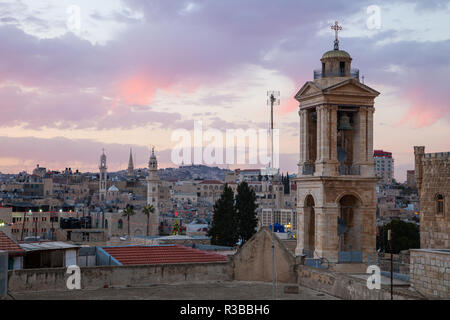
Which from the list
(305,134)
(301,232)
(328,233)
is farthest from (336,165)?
(301,232)

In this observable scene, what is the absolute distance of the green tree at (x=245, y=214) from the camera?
6569 centimetres

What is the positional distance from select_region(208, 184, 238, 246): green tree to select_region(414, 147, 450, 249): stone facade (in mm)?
31090

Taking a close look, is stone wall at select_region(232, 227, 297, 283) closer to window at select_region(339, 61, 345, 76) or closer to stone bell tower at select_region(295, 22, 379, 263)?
stone bell tower at select_region(295, 22, 379, 263)

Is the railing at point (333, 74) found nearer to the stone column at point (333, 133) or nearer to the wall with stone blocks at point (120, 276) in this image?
the stone column at point (333, 133)

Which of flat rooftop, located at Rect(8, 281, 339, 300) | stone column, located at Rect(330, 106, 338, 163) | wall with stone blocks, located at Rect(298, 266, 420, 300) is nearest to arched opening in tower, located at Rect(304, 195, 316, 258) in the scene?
stone column, located at Rect(330, 106, 338, 163)

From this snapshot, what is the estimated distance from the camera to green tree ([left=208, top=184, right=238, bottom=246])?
6359cm

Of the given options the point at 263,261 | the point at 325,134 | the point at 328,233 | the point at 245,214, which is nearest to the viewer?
the point at 263,261

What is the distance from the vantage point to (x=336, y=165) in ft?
113

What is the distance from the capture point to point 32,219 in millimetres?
129625

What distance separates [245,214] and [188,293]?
135ft

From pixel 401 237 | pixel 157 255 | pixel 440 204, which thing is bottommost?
pixel 401 237

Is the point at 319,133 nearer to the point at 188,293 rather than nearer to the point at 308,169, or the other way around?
the point at 308,169

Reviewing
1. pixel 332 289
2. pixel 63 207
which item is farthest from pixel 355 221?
pixel 63 207
